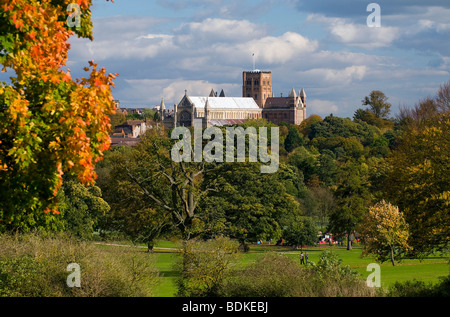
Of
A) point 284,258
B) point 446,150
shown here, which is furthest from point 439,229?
point 284,258

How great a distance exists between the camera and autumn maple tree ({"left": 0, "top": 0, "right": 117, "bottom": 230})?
10680 millimetres

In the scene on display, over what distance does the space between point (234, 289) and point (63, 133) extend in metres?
10.1

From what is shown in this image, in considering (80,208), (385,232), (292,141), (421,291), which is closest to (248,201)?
(80,208)

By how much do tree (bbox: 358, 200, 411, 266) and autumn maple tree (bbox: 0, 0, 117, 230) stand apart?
803 inches

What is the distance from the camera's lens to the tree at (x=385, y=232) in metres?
30.0

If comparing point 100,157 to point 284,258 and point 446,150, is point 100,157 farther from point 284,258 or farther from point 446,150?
point 446,150

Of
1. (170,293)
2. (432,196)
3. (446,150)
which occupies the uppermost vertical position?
(446,150)

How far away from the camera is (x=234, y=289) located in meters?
19.7

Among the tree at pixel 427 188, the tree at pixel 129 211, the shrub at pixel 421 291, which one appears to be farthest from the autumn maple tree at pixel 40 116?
the tree at pixel 129 211

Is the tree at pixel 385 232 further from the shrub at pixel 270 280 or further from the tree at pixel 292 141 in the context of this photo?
the tree at pixel 292 141

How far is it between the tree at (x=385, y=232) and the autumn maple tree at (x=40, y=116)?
66.9 feet

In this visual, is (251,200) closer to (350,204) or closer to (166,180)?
(166,180)

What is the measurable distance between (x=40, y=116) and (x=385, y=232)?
862 inches
